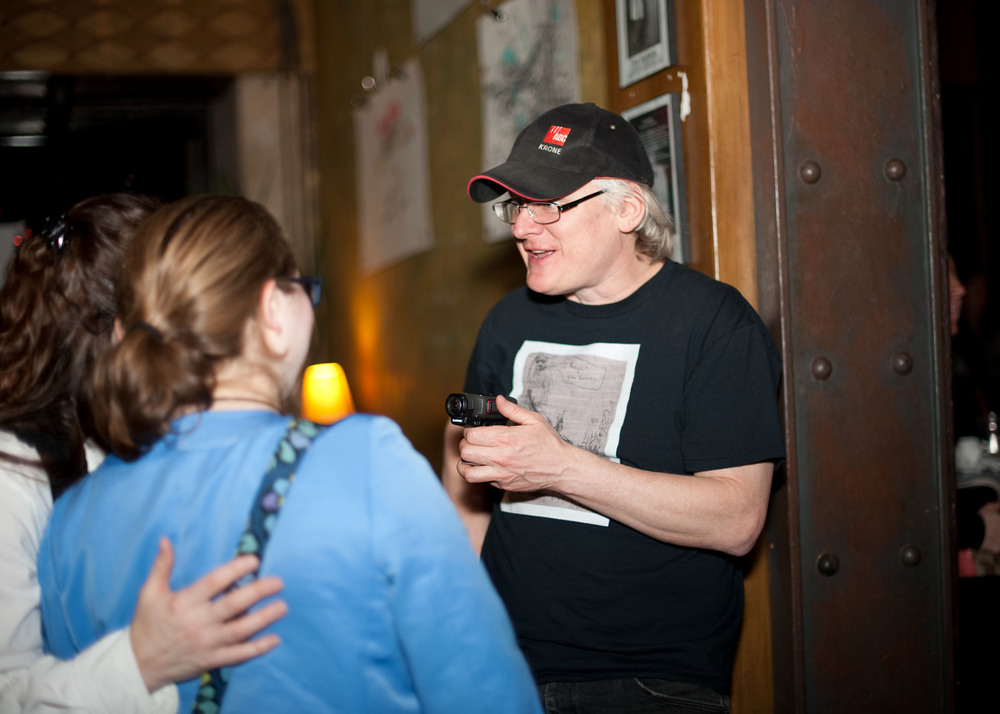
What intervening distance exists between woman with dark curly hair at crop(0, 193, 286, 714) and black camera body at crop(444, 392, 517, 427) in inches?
20.3

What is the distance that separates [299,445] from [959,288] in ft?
7.24

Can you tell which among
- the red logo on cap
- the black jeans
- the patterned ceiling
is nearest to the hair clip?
the red logo on cap

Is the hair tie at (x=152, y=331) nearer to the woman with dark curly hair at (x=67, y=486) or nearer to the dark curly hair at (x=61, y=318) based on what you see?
the woman with dark curly hair at (x=67, y=486)

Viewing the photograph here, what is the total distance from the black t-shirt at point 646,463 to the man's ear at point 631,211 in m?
0.10

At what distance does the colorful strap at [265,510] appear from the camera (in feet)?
2.73

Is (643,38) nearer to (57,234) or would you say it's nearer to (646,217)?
(646,217)

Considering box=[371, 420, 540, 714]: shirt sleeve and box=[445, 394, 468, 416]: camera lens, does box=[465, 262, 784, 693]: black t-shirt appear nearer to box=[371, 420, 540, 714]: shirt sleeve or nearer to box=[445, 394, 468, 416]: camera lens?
box=[445, 394, 468, 416]: camera lens

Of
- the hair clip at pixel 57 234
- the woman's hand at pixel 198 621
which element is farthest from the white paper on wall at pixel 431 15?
the woman's hand at pixel 198 621

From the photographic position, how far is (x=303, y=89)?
5438 mm

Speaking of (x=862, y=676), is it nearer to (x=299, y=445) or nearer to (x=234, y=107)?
(x=299, y=445)

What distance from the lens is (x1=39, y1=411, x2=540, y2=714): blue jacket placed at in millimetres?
831

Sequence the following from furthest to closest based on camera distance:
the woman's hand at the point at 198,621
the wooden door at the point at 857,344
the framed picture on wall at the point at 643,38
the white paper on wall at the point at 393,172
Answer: the white paper on wall at the point at 393,172 → the framed picture on wall at the point at 643,38 → the wooden door at the point at 857,344 → the woman's hand at the point at 198,621

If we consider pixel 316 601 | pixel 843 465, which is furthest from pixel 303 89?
pixel 316 601

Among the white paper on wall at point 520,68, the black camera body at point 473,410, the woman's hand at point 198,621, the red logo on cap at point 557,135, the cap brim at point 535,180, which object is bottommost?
the woman's hand at point 198,621
